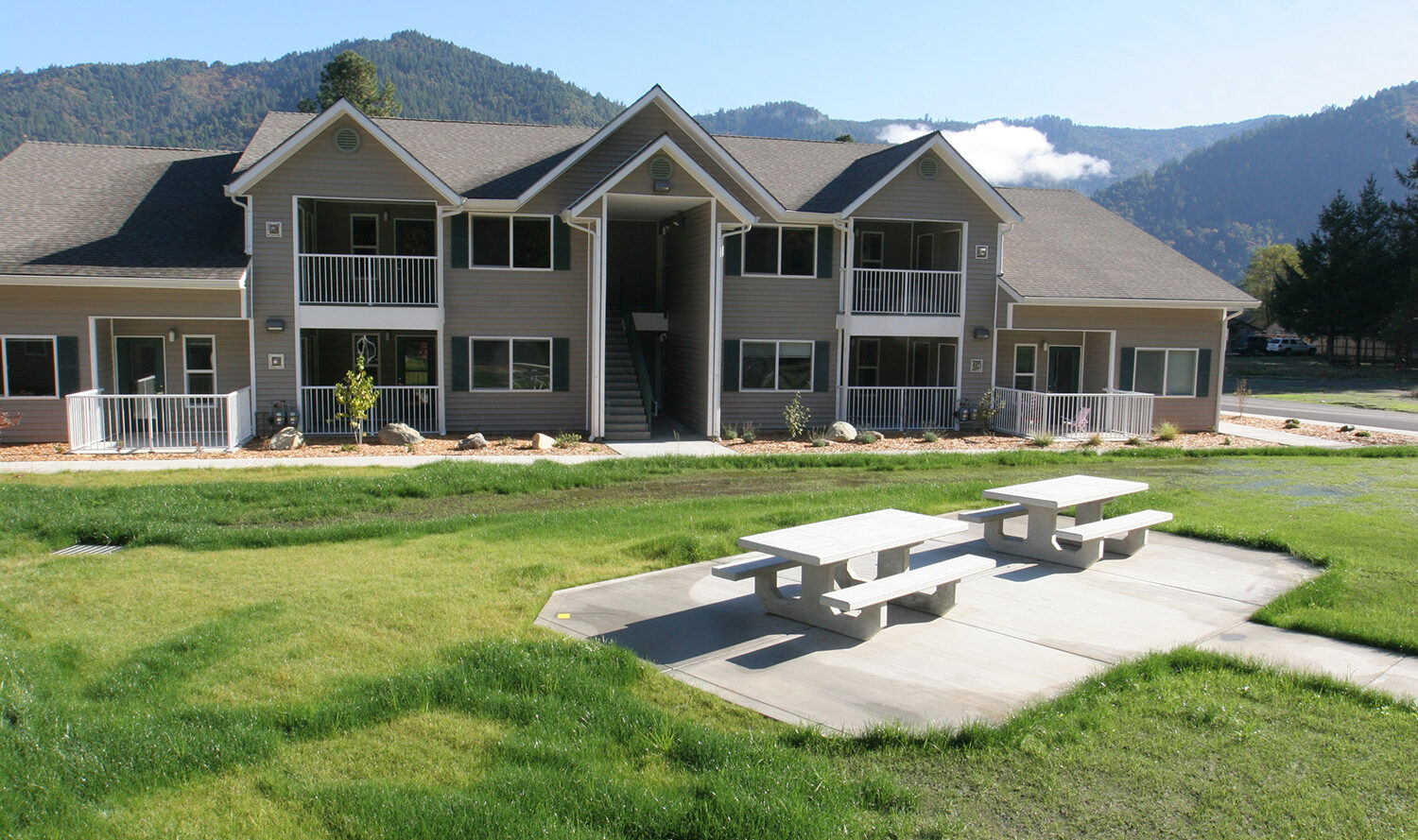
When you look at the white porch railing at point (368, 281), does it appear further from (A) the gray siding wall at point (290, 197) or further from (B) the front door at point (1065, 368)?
(B) the front door at point (1065, 368)

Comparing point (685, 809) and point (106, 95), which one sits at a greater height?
point (106, 95)

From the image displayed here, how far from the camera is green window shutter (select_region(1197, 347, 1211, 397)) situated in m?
26.0

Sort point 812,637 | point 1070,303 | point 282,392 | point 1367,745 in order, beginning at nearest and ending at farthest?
1. point 1367,745
2. point 812,637
3. point 282,392
4. point 1070,303

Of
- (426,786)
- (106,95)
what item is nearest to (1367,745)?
(426,786)

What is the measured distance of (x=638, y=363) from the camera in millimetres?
23297

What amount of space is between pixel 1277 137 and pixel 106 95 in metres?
188

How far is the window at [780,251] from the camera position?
23.6 meters

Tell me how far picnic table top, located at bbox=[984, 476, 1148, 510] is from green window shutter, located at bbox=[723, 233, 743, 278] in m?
12.6

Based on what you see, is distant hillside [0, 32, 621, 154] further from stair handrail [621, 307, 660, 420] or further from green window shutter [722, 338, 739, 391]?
green window shutter [722, 338, 739, 391]

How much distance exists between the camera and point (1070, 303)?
2444 centimetres

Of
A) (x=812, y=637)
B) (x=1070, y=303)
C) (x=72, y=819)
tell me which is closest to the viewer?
(x=72, y=819)

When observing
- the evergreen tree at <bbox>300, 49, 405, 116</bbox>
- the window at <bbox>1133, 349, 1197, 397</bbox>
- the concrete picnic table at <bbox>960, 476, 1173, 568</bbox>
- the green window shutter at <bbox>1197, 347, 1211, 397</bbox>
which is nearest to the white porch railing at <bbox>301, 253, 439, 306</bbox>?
the concrete picnic table at <bbox>960, 476, 1173, 568</bbox>

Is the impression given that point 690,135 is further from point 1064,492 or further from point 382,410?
point 1064,492

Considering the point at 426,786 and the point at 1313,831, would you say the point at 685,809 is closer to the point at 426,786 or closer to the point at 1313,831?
the point at 426,786
